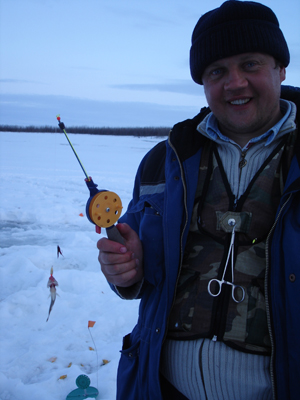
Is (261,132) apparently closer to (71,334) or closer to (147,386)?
(147,386)

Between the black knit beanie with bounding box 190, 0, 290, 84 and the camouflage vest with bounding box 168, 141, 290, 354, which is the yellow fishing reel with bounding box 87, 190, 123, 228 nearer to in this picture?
the camouflage vest with bounding box 168, 141, 290, 354

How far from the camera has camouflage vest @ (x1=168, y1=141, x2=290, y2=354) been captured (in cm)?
150

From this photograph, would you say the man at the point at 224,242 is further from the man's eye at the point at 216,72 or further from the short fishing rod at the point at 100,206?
the short fishing rod at the point at 100,206

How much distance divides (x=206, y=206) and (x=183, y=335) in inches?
23.9

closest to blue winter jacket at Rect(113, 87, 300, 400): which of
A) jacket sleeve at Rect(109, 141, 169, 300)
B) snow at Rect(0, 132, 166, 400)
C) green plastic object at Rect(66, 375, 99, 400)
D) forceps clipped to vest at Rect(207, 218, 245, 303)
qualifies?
jacket sleeve at Rect(109, 141, 169, 300)

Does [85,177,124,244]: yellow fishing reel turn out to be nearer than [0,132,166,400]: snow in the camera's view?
Yes

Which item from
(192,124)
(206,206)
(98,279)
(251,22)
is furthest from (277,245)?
(98,279)

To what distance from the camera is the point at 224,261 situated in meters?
1.57

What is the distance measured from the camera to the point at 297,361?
1.36 metres

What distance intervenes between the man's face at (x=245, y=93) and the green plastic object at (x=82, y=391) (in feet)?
6.40

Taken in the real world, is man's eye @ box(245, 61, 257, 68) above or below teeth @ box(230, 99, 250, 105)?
above

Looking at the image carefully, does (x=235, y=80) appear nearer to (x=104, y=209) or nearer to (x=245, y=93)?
(x=245, y=93)

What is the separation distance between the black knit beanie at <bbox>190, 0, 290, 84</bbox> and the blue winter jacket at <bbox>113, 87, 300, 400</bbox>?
0.99ft

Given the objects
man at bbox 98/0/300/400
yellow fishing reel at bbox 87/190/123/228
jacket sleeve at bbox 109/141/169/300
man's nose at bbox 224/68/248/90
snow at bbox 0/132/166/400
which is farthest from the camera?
snow at bbox 0/132/166/400
